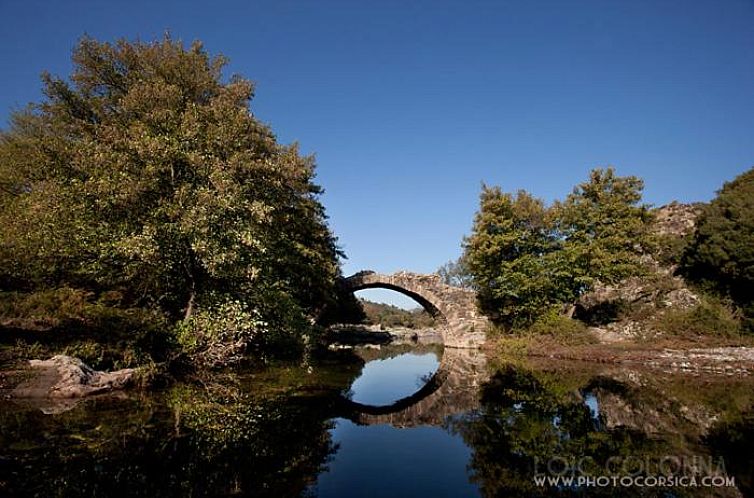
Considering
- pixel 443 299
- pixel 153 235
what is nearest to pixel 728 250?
pixel 443 299

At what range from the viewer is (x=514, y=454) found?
6512 mm

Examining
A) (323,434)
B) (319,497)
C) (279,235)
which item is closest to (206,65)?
(279,235)

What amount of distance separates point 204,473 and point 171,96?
53.1 feet

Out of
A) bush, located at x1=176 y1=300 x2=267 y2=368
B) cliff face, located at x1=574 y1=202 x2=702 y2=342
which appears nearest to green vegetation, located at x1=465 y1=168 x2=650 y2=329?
cliff face, located at x1=574 y1=202 x2=702 y2=342

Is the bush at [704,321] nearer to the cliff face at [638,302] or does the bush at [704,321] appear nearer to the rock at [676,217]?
the cliff face at [638,302]

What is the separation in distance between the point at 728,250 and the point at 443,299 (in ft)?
63.5

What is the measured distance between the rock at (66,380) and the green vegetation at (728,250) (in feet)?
93.7

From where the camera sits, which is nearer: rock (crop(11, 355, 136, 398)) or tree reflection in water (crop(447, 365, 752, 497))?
tree reflection in water (crop(447, 365, 752, 497))

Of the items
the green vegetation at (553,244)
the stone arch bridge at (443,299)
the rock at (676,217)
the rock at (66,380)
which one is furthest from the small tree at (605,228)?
the rock at (66,380)

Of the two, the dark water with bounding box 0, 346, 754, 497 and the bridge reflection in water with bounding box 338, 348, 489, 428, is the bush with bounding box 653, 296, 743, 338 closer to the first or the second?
the dark water with bounding box 0, 346, 754, 497

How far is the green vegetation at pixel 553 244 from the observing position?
84.3 ft

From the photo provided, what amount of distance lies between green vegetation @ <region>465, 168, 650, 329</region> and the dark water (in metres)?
14.6

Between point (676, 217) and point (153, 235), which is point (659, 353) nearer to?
point (153, 235)

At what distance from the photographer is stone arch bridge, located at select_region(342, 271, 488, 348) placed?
33.2m
